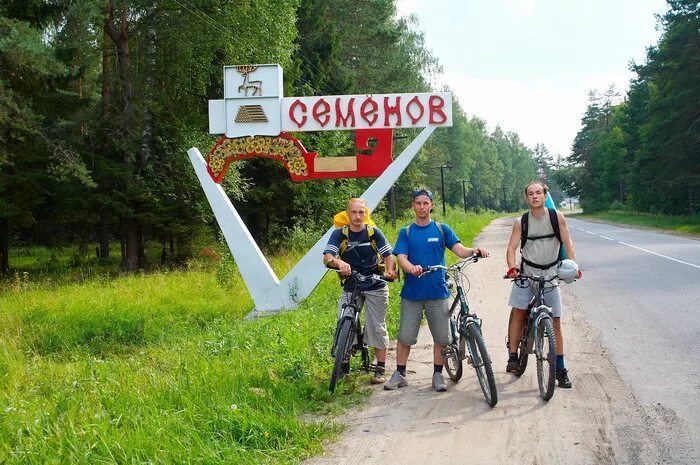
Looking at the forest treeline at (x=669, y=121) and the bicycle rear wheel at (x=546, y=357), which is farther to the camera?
the forest treeline at (x=669, y=121)

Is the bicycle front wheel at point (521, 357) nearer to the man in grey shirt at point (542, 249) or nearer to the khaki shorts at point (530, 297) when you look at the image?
the khaki shorts at point (530, 297)

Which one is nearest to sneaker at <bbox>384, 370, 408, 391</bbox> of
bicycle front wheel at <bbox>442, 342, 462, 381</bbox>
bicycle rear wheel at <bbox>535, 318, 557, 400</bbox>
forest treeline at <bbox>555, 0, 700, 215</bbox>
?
bicycle front wheel at <bbox>442, 342, 462, 381</bbox>

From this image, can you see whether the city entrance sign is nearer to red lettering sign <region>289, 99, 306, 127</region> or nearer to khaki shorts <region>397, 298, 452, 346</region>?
red lettering sign <region>289, 99, 306, 127</region>

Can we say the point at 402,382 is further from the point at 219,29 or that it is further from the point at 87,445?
the point at 219,29

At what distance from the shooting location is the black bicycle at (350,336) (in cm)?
597

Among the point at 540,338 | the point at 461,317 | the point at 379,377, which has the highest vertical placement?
the point at 461,317

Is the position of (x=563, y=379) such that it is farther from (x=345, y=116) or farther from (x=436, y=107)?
→ (x=345, y=116)

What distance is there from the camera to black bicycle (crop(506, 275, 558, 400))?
5527 mm

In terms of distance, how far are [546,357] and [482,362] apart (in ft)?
1.82

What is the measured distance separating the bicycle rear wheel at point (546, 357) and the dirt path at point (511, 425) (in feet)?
0.39

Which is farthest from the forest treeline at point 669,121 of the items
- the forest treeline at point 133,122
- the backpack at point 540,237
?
the backpack at point 540,237

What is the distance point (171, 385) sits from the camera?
5984 millimetres

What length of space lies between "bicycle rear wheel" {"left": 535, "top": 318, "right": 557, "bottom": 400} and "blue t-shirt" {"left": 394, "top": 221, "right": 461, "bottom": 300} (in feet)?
3.01

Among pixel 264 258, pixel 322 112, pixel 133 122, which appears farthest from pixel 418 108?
pixel 133 122
